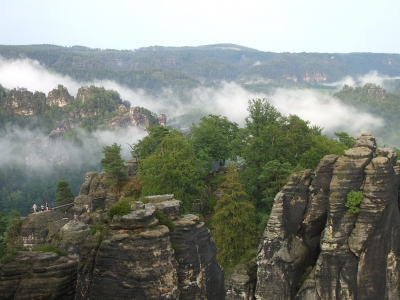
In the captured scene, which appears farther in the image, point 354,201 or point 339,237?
point 339,237

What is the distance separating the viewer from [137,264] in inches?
627

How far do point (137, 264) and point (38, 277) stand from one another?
13.9 feet

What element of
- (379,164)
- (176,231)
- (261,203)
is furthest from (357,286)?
(176,231)

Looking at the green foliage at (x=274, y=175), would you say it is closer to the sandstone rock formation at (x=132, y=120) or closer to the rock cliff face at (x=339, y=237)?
the rock cliff face at (x=339, y=237)

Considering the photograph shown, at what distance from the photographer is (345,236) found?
32062 millimetres

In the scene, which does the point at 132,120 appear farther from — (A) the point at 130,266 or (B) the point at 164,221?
(A) the point at 130,266

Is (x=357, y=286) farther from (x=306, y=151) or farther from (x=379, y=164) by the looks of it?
(x=306, y=151)

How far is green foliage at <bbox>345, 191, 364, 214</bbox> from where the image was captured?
1248 inches

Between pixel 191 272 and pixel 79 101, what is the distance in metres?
181

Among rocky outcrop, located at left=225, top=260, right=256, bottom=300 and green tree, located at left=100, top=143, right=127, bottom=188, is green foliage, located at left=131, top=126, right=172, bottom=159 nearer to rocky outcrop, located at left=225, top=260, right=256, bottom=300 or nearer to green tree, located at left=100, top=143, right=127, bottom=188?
green tree, located at left=100, top=143, right=127, bottom=188

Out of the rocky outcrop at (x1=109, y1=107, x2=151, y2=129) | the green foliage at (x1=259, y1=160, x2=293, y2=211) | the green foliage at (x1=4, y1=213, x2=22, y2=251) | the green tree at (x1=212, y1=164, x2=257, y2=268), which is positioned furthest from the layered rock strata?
the rocky outcrop at (x1=109, y1=107, x2=151, y2=129)

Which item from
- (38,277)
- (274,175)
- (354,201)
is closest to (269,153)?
(274,175)

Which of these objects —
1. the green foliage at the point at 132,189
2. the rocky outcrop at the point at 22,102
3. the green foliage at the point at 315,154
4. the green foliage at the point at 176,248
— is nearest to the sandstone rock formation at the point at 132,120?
the rocky outcrop at the point at 22,102

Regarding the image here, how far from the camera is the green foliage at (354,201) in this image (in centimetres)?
3170
